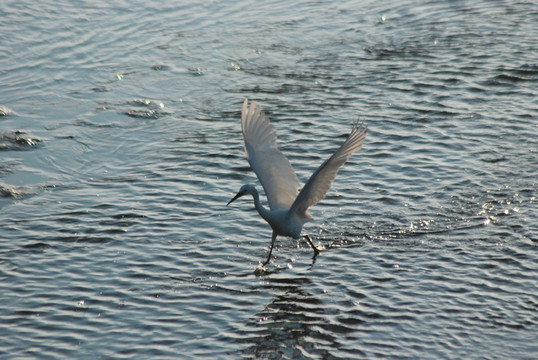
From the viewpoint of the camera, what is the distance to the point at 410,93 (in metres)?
12.9

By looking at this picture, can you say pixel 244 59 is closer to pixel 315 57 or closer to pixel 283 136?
pixel 315 57

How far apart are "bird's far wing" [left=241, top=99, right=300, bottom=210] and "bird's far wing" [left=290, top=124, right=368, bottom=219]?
0.49 metres

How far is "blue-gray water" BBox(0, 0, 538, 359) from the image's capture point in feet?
23.2

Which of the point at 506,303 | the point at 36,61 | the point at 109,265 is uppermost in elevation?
the point at 36,61

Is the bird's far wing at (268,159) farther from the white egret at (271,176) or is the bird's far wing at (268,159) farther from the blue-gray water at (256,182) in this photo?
the blue-gray water at (256,182)

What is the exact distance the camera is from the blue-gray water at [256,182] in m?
7.07

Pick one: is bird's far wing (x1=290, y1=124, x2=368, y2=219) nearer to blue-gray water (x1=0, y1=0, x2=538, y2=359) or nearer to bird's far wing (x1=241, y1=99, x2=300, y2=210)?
bird's far wing (x1=241, y1=99, x2=300, y2=210)

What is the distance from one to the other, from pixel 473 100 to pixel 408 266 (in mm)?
5236

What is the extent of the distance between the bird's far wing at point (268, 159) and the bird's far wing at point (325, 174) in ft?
1.61

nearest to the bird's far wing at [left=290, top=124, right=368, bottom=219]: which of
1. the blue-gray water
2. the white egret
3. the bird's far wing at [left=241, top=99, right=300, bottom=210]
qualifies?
the white egret

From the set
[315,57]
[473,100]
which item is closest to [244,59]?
[315,57]

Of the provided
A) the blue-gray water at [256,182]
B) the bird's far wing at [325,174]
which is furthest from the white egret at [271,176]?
the blue-gray water at [256,182]

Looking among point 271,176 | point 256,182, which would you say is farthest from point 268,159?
point 256,182

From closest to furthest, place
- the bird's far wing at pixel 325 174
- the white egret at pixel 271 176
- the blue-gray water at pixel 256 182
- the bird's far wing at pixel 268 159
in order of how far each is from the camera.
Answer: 1. the blue-gray water at pixel 256 182
2. the bird's far wing at pixel 325 174
3. the white egret at pixel 271 176
4. the bird's far wing at pixel 268 159
